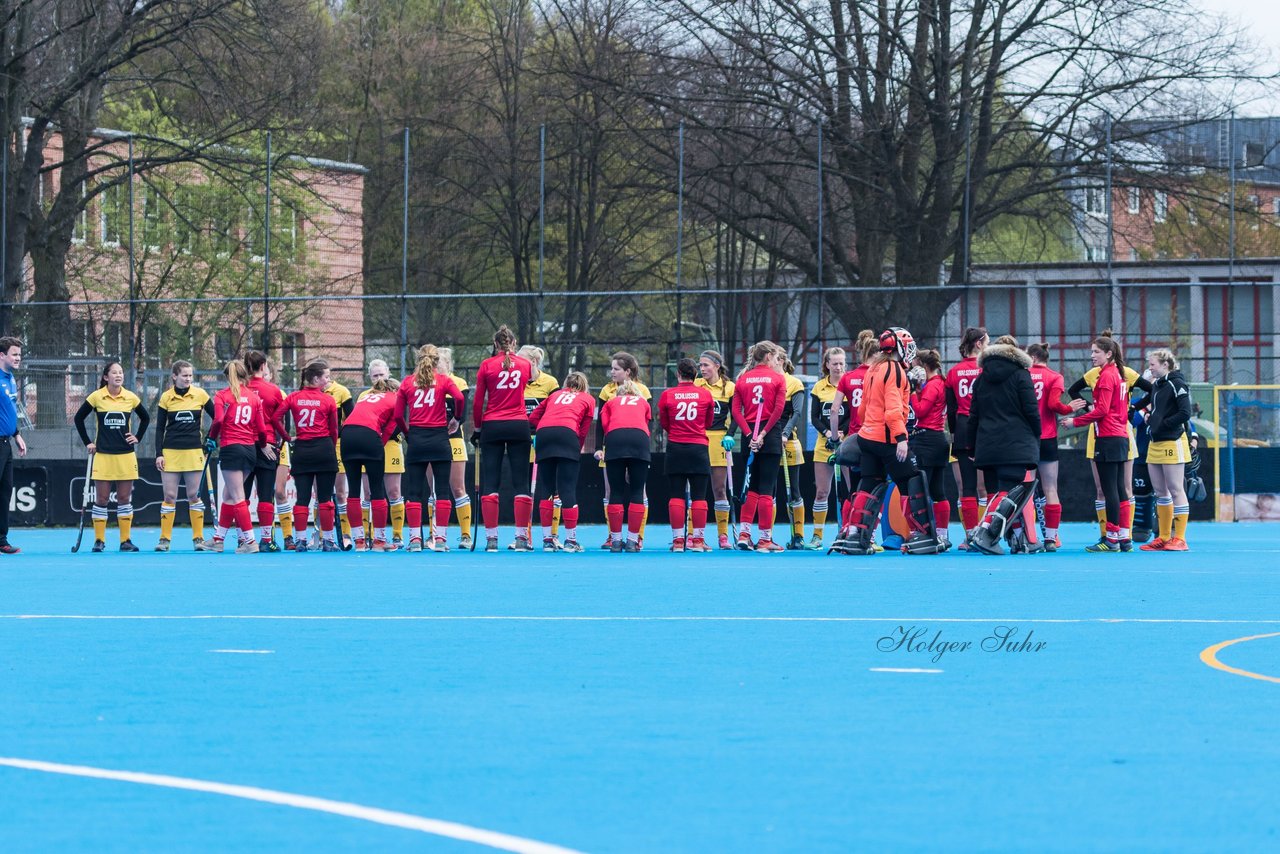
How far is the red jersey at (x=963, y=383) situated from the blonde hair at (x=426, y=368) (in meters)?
4.70

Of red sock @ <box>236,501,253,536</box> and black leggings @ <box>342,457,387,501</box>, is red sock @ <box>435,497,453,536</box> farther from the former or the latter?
red sock @ <box>236,501,253,536</box>

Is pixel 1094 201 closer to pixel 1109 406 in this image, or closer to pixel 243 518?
pixel 1109 406

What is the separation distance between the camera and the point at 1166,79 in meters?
30.6

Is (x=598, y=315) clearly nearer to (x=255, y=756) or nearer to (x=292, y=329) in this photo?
(x=292, y=329)

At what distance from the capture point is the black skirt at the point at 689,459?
1752 centimetres

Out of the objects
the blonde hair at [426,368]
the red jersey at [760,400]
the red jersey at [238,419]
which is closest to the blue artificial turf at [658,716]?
the red jersey at [760,400]

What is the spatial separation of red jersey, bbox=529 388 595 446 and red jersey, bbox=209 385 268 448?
264 centimetres

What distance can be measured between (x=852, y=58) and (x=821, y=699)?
24365 millimetres

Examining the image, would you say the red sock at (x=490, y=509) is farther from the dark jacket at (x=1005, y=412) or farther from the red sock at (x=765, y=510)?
the dark jacket at (x=1005, y=412)

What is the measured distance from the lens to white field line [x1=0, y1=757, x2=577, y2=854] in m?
5.04

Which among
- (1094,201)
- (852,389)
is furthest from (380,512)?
(1094,201)

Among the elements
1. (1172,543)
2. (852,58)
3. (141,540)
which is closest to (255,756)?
(1172,543)

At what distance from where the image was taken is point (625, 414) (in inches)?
698

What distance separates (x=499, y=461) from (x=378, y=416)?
135 cm
